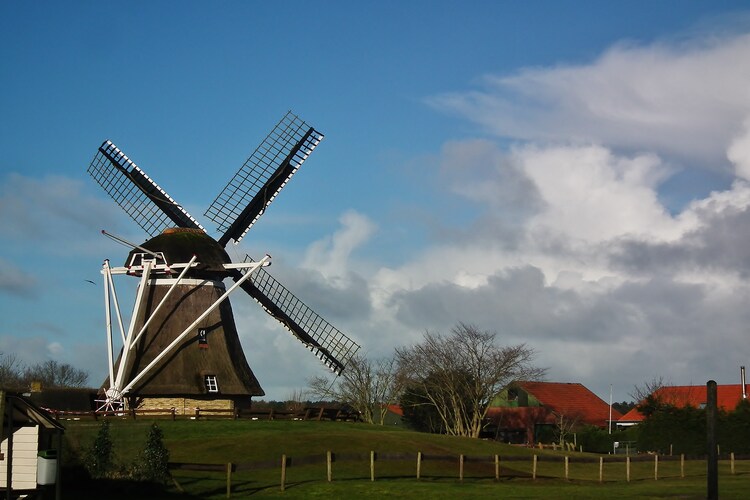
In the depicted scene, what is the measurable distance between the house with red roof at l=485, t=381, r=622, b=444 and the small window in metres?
36.3

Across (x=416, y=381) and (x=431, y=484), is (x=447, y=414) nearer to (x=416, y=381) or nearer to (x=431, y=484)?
(x=416, y=381)

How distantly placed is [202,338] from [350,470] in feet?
55.7

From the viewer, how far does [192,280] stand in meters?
56.4

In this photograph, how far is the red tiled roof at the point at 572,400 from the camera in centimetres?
9237

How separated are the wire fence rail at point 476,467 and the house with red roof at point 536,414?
115 feet

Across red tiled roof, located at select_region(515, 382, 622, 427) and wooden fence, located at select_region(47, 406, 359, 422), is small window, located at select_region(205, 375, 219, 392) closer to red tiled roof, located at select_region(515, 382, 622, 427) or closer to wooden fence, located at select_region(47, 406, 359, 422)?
wooden fence, located at select_region(47, 406, 359, 422)

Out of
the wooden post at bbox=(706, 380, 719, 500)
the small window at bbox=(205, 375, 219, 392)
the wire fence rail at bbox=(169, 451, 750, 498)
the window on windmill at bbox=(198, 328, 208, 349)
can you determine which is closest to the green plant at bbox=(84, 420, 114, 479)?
the wire fence rail at bbox=(169, 451, 750, 498)

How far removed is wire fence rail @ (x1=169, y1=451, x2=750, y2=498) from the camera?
3875 cm

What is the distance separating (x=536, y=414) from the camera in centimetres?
9012

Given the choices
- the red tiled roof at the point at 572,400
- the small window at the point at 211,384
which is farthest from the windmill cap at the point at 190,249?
the red tiled roof at the point at 572,400

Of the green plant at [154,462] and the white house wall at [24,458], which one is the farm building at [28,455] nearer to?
the white house wall at [24,458]

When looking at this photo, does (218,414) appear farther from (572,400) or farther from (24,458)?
(572,400)

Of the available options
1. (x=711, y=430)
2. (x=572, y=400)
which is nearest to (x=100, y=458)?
(x=711, y=430)

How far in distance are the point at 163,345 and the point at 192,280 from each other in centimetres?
387
